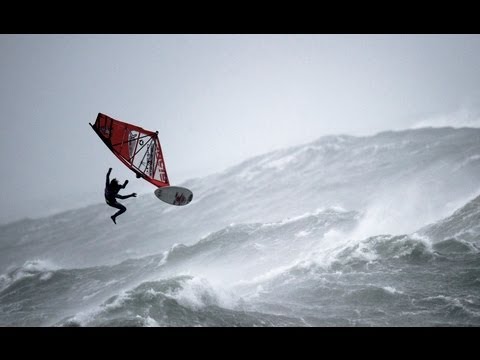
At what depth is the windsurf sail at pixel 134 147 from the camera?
6.10 m

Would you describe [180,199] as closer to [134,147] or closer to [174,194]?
[174,194]

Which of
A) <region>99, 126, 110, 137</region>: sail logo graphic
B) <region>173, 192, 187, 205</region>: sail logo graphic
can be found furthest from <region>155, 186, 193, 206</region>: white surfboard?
<region>99, 126, 110, 137</region>: sail logo graphic

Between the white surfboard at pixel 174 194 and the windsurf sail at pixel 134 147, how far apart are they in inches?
5.8

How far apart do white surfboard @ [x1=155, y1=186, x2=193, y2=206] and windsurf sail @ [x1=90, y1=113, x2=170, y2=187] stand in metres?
0.15

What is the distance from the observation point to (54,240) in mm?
39938

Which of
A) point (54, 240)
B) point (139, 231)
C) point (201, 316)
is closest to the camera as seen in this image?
point (201, 316)

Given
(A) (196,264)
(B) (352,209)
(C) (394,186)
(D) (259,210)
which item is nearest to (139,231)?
(D) (259,210)

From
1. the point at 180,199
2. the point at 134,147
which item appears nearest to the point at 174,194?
the point at 180,199

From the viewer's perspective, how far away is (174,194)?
652 cm

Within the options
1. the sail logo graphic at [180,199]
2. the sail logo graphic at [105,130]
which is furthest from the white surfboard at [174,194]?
the sail logo graphic at [105,130]

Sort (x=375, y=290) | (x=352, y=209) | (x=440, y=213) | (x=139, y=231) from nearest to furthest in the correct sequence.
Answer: (x=375, y=290), (x=440, y=213), (x=352, y=209), (x=139, y=231)

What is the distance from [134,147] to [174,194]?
1.14m
